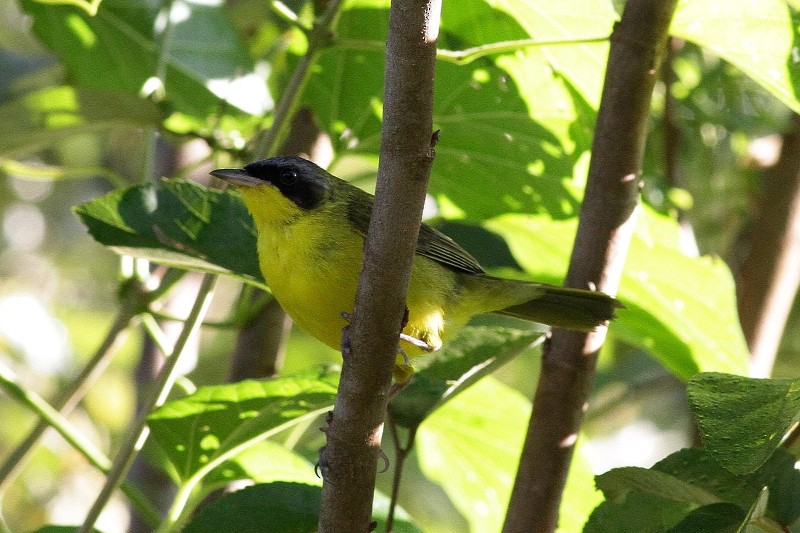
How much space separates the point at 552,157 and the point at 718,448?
1.56 metres

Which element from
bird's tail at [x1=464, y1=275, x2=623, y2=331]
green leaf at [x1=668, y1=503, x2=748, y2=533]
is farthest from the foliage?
bird's tail at [x1=464, y1=275, x2=623, y2=331]

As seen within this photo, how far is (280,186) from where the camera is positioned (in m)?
3.02

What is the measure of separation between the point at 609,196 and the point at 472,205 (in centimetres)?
98

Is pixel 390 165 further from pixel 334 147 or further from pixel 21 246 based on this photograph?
pixel 21 246

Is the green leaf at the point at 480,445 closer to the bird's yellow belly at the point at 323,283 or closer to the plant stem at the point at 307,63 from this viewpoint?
the bird's yellow belly at the point at 323,283

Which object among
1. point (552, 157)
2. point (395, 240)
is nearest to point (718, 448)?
point (395, 240)

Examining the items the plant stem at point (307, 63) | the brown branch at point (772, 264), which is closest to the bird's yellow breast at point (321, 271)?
the plant stem at point (307, 63)

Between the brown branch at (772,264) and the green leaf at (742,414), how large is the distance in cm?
156

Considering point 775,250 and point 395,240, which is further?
point 775,250

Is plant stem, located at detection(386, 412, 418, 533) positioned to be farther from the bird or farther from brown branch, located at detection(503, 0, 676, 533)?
the bird

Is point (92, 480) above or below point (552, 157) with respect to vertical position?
below

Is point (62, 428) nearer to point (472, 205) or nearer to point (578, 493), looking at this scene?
point (472, 205)

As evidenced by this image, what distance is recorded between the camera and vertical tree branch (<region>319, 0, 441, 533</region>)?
1.57 metres

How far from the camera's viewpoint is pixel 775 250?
3475mm
